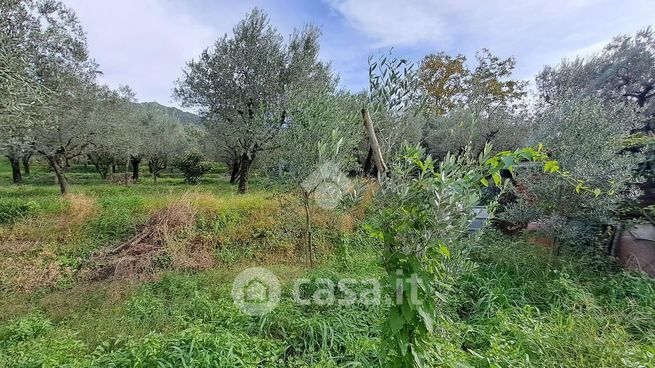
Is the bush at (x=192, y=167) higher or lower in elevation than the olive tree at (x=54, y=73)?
lower

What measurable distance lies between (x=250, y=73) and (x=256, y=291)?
343 inches

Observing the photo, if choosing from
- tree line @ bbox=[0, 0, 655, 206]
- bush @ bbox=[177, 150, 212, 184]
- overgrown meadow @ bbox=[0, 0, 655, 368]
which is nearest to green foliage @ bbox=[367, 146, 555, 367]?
overgrown meadow @ bbox=[0, 0, 655, 368]

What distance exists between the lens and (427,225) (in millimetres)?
1487

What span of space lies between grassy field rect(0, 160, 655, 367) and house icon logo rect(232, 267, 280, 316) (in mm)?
98

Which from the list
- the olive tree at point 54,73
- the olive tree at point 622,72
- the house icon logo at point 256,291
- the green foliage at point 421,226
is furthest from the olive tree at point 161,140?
the olive tree at point 622,72

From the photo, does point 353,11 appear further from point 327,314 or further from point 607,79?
point 607,79

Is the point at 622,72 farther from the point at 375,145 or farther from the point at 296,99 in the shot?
the point at 375,145

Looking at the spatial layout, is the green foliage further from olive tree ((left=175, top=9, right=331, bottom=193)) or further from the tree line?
olive tree ((left=175, top=9, right=331, bottom=193))

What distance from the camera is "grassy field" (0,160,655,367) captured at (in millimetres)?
2453

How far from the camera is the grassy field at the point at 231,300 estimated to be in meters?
2.45

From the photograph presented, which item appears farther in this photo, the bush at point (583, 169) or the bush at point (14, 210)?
the bush at point (14, 210)

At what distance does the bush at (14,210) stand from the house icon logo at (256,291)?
195 inches

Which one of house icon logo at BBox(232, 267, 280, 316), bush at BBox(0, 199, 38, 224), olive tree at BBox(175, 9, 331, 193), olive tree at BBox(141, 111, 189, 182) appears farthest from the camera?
olive tree at BBox(141, 111, 189, 182)

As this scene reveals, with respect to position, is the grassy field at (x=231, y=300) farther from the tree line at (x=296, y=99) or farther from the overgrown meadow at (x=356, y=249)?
the tree line at (x=296, y=99)
